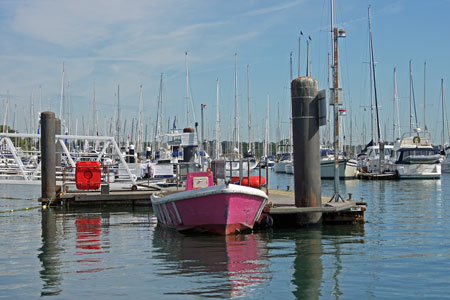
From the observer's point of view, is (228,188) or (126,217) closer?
(228,188)

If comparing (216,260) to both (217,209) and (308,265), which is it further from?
(217,209)

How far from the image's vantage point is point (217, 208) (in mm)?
14695

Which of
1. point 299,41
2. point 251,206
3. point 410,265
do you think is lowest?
point 410,265

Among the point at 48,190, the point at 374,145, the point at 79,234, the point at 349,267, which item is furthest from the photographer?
the point at 374,145

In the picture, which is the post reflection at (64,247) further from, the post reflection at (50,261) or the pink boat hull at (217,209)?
the pink boat hull at (217,209)

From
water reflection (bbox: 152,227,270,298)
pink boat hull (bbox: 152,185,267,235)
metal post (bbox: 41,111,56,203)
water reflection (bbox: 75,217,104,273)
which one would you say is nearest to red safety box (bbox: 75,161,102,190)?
metal post (bbox: 41,111,56,203)

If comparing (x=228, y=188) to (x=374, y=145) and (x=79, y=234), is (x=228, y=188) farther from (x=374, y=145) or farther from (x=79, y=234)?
(x=374, y=145)

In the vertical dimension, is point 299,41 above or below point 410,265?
above

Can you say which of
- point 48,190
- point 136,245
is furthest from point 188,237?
point 48,190

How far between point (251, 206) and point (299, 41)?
145ft

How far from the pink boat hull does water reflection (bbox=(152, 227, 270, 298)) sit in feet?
1.04

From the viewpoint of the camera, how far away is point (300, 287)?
9812 mm

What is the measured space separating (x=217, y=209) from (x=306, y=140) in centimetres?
322

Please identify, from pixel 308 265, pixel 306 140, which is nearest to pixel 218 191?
pixel 306 140
